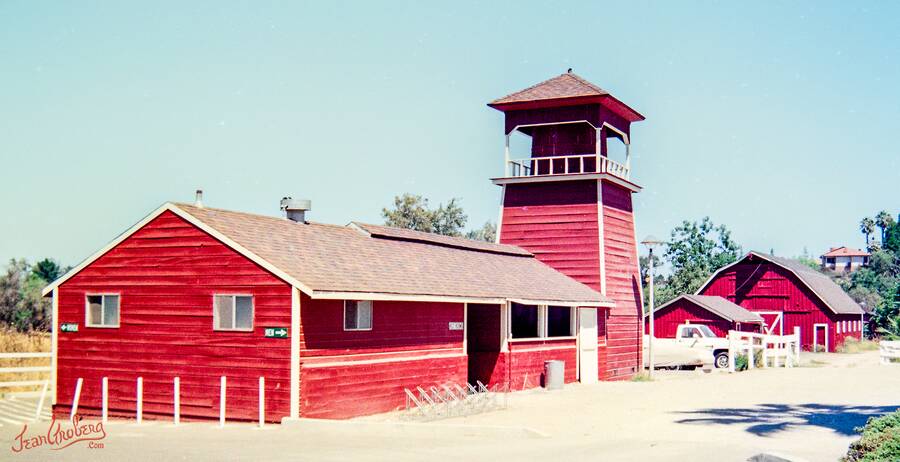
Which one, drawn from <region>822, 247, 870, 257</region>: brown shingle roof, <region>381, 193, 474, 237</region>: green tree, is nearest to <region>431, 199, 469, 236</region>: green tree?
<region>381, 193, 474, 237</region>: green tree

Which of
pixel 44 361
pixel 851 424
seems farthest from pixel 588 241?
pixel 44 361

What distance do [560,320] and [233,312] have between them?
14861 mm

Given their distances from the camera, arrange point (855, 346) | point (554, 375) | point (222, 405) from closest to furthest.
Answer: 1. point (222, 405)
2. point (554, 375)
3. point (855, 346)

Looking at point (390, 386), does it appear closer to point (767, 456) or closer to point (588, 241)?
point (767, 456)

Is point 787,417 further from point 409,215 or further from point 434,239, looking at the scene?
point 409,215

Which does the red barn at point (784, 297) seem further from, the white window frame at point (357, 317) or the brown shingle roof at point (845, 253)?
the brown shingle roof at point (845, 253)

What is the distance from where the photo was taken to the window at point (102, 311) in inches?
918

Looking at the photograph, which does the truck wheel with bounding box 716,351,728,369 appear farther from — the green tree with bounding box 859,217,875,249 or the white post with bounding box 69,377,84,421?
the green tree with bounding box 859,217,875,249

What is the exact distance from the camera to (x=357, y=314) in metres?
22.7

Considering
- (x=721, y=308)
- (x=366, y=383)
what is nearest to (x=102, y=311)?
(x=366, y=383)

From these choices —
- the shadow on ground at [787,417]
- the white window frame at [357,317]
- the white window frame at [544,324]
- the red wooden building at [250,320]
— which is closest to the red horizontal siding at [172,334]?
the red wooden building at [250,320]

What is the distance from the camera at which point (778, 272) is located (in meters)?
59.4

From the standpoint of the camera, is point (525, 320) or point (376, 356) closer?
point (376, 356)

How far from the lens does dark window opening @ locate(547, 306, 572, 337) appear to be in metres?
33.5
